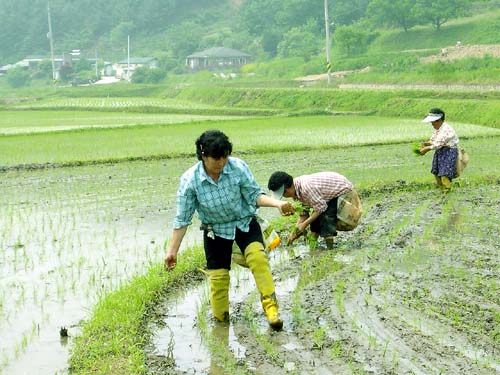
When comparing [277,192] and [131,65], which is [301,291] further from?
[131,65]

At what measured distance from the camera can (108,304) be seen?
542cm

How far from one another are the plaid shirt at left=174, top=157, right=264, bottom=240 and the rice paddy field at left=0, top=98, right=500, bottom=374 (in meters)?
0.72

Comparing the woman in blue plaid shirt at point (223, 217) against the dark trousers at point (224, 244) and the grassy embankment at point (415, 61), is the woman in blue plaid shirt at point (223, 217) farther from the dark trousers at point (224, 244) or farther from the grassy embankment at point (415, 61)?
the grassy embankment at point (415, 61)

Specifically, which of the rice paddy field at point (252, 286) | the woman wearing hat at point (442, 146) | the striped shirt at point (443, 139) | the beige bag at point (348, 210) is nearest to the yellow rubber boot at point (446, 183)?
the woman wearing hat at point (442, 146)

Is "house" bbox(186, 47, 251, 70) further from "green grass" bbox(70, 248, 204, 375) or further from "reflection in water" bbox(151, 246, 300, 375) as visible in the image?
"green grass" bbox(70, 248, 204, 375)

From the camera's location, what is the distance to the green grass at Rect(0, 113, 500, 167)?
49.8ft

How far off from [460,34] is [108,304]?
146 feet

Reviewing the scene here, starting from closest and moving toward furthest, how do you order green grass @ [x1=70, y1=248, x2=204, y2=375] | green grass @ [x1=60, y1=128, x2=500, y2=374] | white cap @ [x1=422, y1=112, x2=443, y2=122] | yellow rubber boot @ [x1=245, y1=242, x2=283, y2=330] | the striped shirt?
green grass @ [x1=70, y1=248, x2=204, y2=375], green grass @ [x1=60, y1=128, x2=500, y2=374], yellow rubber boot @ [x1=245, y1=242, x2=283, y2=330], white cap @ [x1=422, y1=112, x2=443, y2=122], the striped shirt

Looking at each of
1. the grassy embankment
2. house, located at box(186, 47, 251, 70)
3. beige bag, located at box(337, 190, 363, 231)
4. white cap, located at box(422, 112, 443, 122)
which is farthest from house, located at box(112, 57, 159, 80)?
beige bag, located at box(337, 190, 363, 231)

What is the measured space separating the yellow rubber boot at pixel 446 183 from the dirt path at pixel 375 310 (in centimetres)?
186

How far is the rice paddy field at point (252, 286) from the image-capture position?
4.60 meters

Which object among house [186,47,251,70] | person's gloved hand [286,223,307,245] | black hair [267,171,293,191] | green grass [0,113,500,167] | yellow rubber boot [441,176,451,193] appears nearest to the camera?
black hair [267,171,293,191]

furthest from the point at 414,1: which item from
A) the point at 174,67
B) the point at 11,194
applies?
the point at 11,194

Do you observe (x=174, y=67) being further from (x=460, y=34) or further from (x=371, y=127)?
(x=371, y=127)
